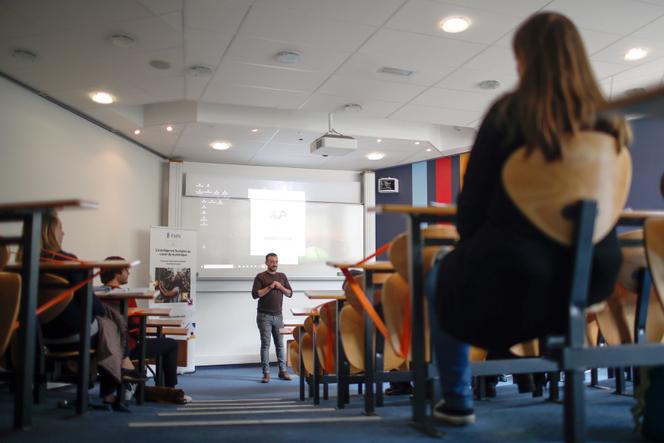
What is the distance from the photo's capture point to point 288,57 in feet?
16.5

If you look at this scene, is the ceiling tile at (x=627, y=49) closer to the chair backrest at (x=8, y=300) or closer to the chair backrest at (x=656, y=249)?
the chair backrest at (x=656, y=249)

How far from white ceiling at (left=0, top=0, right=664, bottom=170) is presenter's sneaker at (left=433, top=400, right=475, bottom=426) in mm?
2248

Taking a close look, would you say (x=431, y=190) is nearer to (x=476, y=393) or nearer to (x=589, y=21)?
(x=589, y=21)

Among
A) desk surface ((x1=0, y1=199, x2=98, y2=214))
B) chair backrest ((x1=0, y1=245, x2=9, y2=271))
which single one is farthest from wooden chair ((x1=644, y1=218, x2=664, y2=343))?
chair backrest ((x1=0, y1=245, x2=9, y2=271))

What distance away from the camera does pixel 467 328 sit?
1294mm

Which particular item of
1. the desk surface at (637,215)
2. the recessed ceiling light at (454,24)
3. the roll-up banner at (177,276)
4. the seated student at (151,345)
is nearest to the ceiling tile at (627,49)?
the recessed ceiling light at (454,24)

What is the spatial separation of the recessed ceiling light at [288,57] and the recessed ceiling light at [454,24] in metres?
1.28

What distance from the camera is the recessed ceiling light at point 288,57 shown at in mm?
4941

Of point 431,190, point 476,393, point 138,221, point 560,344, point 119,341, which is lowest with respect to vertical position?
point 476,393

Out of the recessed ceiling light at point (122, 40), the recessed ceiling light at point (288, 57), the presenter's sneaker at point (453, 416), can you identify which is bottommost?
the presenter's sneaker at point (453, 416)

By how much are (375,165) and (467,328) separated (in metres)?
8.02

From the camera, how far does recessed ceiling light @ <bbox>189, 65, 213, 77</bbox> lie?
5.26 m

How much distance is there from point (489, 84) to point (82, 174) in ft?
14.8

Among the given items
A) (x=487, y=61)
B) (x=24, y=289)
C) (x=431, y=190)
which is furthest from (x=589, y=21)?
(x=431, y=190)
